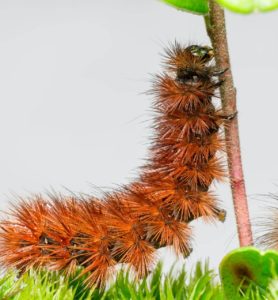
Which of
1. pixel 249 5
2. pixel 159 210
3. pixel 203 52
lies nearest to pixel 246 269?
pixel 159 210

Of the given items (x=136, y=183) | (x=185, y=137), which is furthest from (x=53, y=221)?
(x=185, y=137)

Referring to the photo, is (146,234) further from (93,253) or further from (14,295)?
(14,295)

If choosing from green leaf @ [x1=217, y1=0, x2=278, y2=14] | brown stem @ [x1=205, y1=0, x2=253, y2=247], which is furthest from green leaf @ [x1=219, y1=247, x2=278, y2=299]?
green leaf @ [x1=217, y1=0, x2=278, y2=14]

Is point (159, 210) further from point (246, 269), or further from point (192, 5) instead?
point (192, 5)

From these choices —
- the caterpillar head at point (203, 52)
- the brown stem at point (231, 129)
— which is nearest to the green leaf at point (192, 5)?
the brown stem at point (231, 129)

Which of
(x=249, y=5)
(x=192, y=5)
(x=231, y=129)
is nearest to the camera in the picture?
(x=249, y=5)

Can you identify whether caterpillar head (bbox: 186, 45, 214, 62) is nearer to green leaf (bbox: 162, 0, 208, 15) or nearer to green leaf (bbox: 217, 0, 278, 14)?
green leaf (bbox: 162, 0, 208, 15)
